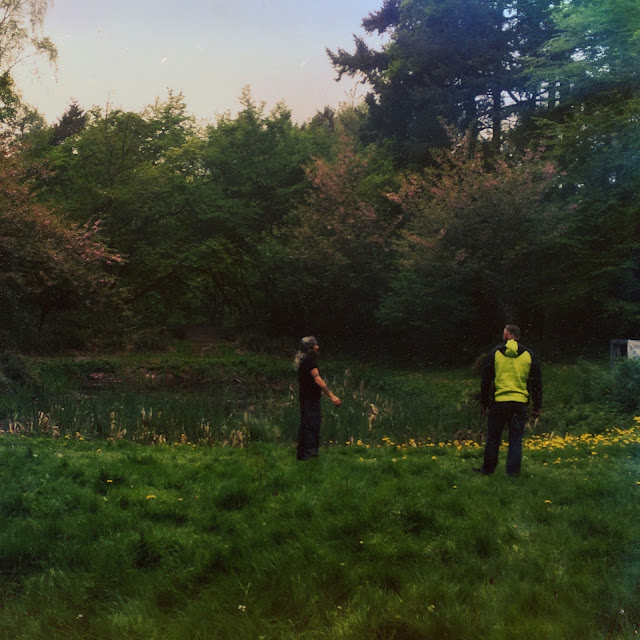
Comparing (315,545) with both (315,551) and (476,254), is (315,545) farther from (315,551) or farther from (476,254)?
(476,254)

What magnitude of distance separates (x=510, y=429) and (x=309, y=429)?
7.98 feet

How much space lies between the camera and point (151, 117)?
35.6 metres

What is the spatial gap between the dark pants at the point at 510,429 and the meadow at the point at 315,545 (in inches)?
9.1

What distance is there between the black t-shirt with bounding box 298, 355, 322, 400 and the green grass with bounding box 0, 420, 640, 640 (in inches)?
37.1

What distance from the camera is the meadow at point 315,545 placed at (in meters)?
4.83

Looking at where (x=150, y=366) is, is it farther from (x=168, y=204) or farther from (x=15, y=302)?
(x=168, y=204)

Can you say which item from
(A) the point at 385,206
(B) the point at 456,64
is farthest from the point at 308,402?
(B) the point at 456,64

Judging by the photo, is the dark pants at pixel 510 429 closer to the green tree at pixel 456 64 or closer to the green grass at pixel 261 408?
the green grass at pixel 261 408

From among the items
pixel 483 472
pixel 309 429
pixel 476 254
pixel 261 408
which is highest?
pixel 476 254

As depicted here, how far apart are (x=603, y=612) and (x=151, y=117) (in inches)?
1360

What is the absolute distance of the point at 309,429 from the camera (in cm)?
901

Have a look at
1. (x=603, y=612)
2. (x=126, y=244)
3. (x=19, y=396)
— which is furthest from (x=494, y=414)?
(x=126, y=244)

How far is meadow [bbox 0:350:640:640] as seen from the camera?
483 cm

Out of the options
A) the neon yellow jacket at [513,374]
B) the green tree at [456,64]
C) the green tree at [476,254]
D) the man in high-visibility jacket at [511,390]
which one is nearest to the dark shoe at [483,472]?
the man in high-visibility jacket at [511,390]
